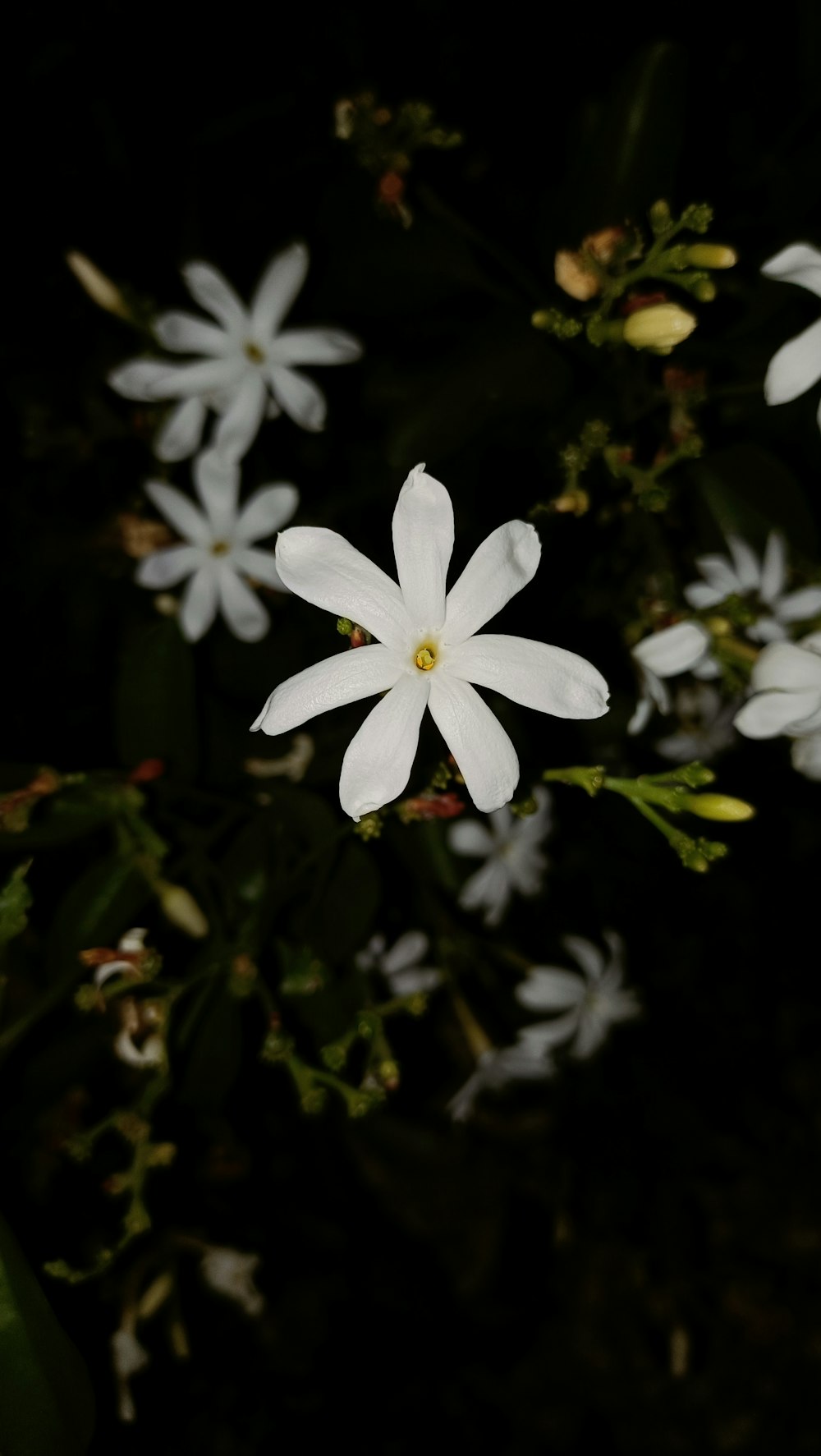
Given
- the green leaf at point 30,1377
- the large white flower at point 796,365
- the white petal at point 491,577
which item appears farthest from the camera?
the large white flower at point 796,365

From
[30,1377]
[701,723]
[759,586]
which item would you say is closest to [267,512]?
[759,586]

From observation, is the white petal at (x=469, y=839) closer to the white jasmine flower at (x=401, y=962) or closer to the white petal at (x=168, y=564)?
the white jasmine flower at (x=401, y=962)

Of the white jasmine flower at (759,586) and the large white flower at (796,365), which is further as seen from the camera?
the white jasmine flower at (759,586)

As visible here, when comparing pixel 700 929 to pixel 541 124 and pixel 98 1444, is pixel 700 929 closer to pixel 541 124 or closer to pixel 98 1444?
pixel 98 1444

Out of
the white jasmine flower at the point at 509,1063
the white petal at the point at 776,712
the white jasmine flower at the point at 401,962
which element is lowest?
the white jasmine flower at the point at 509,1063

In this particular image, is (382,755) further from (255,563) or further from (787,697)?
(255,563)

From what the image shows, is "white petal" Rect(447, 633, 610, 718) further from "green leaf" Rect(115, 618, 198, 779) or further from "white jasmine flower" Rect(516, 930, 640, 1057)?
"white jasmine flower" Rect(516, 930, 640, 1057)

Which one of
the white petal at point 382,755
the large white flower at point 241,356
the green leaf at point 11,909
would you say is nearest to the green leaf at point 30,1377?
the green leaf at point 11,909

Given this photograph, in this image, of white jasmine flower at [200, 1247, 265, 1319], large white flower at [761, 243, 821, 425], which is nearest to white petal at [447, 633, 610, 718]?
large white flower at [761, 243, 821, 425]
